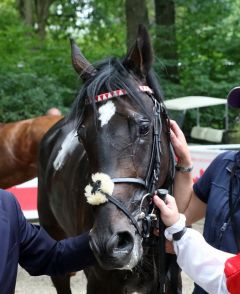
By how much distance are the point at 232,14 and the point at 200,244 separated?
39.5 ft

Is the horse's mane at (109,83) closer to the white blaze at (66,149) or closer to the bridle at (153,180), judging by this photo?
the bridle at (153,180)

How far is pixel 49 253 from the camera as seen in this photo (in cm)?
208

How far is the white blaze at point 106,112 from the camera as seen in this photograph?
224 cm

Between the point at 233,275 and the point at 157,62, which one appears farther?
the point at 157,62

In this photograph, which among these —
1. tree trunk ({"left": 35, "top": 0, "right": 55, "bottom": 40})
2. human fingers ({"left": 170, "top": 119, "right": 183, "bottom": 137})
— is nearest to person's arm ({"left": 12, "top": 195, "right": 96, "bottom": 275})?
human fingers ({"left": 170, "top": 119, "right": 183, "bottom": 137})

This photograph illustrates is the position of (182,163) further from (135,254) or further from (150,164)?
(135,254)

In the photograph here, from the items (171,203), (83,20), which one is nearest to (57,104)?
(83,20)

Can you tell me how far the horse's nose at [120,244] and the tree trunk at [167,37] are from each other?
1029 centimetres

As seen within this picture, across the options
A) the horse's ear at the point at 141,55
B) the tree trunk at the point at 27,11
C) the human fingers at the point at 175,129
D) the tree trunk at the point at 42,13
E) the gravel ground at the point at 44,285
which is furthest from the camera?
the tree trunk at the point at 42,13

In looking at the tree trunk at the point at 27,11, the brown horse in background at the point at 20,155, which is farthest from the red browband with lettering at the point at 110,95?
the tree trunk at the point at 27,11

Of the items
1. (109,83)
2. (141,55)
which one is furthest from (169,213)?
(141,55)

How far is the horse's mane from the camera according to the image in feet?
7.68

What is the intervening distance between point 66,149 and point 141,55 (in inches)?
62.9

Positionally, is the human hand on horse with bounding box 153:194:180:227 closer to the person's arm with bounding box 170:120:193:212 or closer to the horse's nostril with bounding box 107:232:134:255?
the horse's nostril with bounding box 107:232:134:255
